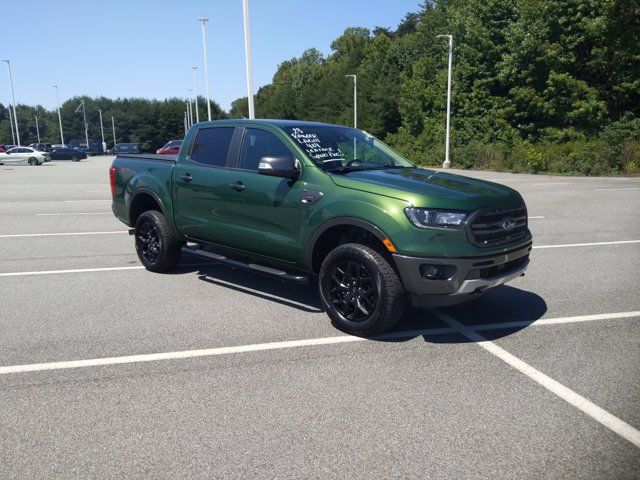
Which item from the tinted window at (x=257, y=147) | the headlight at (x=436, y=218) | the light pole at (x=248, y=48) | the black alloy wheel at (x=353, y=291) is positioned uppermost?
the light pole at (x=248, y=48)

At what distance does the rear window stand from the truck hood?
165 cm

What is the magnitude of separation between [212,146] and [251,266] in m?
1.54

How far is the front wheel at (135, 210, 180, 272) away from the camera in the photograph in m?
6.43

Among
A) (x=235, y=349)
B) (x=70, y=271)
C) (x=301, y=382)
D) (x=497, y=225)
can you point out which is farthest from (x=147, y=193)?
(x=497, y=225)

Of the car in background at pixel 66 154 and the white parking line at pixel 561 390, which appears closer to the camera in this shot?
the white parking line at pixel 561 390

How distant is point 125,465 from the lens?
8.86 feet

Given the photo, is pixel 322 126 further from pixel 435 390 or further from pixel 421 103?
pixel 421 103

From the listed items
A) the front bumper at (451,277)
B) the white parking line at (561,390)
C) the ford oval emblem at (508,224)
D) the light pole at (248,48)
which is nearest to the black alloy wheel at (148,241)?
the front bumper at (451,277)

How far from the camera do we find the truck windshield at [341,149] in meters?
4.98

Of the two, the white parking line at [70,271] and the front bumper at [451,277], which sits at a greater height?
the front bumper at [451,277]

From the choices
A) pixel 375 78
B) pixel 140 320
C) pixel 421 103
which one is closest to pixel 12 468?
pixel 140 320

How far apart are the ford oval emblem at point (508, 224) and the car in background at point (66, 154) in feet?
186

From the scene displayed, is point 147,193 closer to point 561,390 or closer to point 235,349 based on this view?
point 235,349

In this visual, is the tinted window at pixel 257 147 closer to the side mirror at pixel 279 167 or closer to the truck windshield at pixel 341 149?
the truck windshield at pixel 341 149
